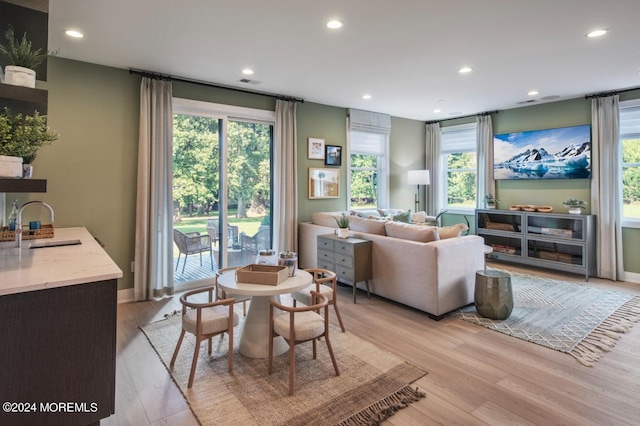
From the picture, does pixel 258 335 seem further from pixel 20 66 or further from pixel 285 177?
pixel 285 177

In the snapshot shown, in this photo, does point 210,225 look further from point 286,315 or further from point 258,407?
point 258,407

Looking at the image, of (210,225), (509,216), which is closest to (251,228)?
(210,225)

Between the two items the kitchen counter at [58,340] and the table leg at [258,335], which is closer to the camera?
the kitchen counter at [58,340]

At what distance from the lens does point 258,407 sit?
2127mm

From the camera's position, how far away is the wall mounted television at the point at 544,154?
5.27 meters

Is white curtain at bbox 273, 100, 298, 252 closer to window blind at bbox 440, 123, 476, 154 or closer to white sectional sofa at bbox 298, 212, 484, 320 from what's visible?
white sectional sofa at bbox 298, 212, 484, 320

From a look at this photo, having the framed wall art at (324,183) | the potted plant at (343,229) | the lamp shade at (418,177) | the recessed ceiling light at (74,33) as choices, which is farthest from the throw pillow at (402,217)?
the recessed ceiling light at (74,33)

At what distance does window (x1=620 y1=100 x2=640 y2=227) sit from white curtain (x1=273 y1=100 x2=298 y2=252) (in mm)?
4706

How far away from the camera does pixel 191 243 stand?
15.2 feet

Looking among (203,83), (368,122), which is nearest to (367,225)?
(368,122)

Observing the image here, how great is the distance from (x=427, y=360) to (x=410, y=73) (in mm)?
3195

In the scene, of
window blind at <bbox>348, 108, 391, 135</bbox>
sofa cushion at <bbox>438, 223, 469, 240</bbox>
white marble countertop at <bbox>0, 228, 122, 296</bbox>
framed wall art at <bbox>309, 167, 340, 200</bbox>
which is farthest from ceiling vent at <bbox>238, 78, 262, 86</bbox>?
sofa cushion at <bbox>438, 223, 469, 240</bbox>

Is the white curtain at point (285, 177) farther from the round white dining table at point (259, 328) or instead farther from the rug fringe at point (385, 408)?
the rug fringe at point (385, 408)

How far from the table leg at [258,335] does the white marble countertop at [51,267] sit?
46.1 inches
